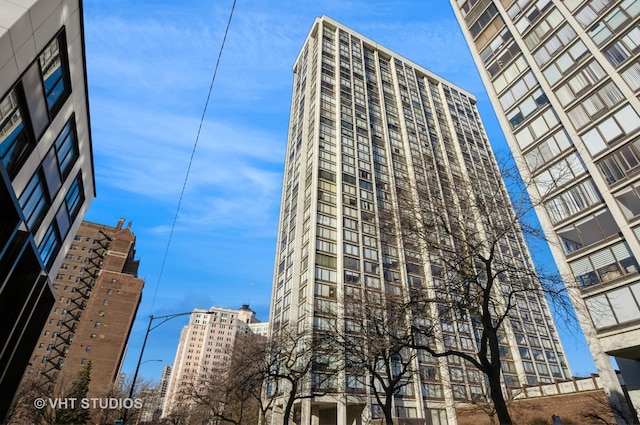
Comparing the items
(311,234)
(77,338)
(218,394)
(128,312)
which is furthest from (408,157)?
(77,338)

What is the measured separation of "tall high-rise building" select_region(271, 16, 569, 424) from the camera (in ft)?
148

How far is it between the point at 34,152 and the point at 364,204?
47.1m

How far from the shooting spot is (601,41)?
25359 mm

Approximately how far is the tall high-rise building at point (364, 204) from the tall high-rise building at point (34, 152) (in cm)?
2147

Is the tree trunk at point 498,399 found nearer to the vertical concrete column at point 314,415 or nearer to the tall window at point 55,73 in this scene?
the tall window at point 55,73

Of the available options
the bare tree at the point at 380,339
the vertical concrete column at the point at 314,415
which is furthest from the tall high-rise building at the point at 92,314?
the bare tree at the point at 380,339

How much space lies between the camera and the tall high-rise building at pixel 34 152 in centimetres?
1380

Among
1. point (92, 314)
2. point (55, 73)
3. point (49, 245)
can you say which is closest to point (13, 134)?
point (55, 73)

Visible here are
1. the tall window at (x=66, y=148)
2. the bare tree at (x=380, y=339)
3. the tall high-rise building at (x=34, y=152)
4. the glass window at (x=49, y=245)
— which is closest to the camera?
the tall high-rise building at (x=34, y=152)

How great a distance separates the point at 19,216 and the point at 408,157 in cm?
6358

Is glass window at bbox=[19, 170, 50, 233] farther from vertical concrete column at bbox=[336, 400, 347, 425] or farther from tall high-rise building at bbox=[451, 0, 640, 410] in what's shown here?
vertical concrete column at bbox=[336, 400, 347, 425]

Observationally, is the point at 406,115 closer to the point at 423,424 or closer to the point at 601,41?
the point at 601,41

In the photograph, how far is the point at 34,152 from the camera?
Result: 16.9m

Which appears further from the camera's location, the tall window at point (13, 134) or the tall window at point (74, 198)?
the tall window at point (74, 198)
